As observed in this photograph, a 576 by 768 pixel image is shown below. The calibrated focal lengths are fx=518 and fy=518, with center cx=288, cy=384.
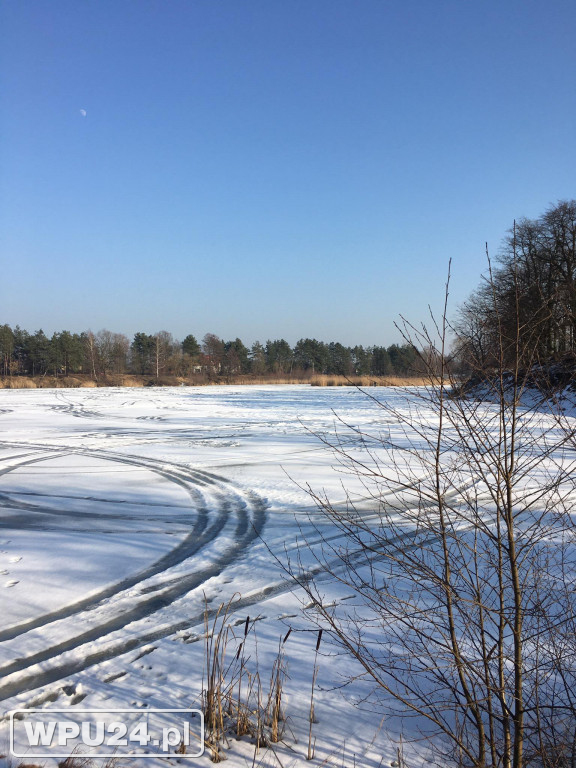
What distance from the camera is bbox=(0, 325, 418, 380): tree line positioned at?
64438 millimetres

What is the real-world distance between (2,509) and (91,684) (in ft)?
18.3

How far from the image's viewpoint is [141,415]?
22.5m

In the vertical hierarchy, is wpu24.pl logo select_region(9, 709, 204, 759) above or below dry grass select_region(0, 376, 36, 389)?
below

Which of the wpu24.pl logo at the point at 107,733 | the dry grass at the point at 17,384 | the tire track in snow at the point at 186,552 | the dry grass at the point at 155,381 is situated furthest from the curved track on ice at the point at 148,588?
the dry grass at the point at 17,384

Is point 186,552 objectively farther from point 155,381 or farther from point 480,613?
point 155,381

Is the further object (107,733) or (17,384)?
(17,384)

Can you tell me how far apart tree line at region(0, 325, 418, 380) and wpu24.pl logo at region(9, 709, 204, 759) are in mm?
50029

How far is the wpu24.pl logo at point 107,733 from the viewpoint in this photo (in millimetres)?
2988

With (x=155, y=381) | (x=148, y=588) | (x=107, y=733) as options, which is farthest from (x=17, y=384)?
(x=107, y=733)

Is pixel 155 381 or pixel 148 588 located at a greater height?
pixel 155 381

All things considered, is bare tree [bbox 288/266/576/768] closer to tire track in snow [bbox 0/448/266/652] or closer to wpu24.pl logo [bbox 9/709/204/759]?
wpu24.pl logo [bbox 9/709/204/759]

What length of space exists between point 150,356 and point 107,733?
73.2 meters

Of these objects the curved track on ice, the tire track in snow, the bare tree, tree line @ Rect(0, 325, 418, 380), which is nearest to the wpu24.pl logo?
the curved track on ice

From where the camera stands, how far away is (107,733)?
3.14 metres
